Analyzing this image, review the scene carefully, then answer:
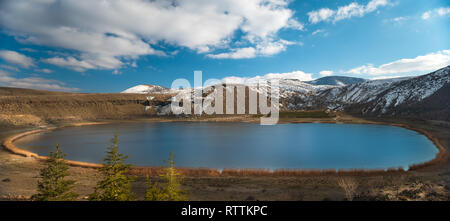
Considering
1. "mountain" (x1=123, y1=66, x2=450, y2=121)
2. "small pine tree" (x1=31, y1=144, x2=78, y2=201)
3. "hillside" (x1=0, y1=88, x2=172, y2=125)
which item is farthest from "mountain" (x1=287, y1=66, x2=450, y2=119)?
"hillside" (x1=0, y1=88, x2=172, y2=125)

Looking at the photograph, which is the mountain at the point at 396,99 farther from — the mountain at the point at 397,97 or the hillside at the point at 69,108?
the hillside at the point at 69,108

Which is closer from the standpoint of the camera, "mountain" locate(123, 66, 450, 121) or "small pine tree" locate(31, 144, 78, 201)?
"small pine tree" locate(31, 144, 78, 201)

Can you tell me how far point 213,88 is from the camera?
17062 centimetres

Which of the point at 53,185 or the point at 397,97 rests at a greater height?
the point at 397,97

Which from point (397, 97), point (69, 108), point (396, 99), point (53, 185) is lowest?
point (53, 185)

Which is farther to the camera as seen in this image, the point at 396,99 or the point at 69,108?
the point at 69,108

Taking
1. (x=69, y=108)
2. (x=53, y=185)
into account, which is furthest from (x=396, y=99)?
(x=69, y=108)

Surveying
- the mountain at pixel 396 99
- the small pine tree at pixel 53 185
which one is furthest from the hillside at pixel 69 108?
the small pine tree at pixel 53 185

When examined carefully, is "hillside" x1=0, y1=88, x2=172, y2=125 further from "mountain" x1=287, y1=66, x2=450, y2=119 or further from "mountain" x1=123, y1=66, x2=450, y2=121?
"mountain" x1=287, y1=66, x2=450, y2=119

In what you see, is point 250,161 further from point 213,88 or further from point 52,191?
point 213,88

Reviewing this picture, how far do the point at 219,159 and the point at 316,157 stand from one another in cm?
1562

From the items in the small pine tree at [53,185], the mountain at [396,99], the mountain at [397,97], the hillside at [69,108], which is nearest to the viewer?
the small pine tree at [53,185]

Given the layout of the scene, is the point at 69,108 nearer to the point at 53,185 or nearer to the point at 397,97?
the point at 53,185
